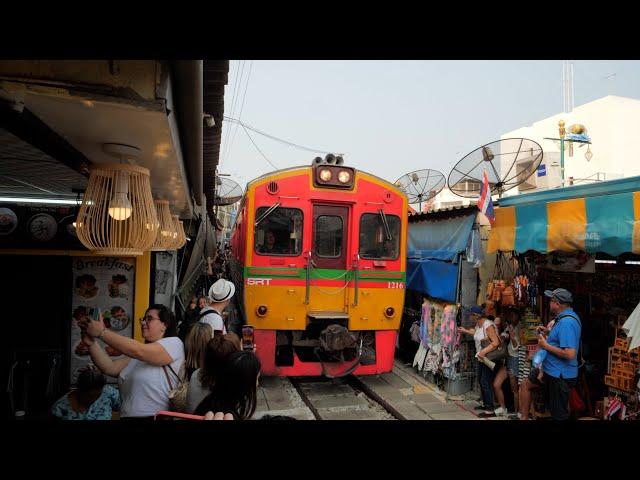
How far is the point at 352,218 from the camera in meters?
6.62

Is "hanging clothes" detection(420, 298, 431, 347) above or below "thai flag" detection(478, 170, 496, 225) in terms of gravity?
below

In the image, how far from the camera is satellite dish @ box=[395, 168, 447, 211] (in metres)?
10.2

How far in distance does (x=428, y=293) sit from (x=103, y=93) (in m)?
6.52

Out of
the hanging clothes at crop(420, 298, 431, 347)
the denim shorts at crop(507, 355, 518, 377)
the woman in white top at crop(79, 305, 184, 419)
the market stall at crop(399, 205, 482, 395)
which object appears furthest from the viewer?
the hanging clothes at crop(420, 298, 431, 347)

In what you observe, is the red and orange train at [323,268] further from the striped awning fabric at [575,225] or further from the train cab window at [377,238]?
the striped awning fabric at [575,225]

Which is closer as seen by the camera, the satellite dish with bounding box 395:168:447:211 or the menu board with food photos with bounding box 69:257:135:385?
the menu board with food photos with bounding box 69:257:135:385

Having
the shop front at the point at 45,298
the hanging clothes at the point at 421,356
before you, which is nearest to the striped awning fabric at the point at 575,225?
the hanging clothes at the point at 421,356

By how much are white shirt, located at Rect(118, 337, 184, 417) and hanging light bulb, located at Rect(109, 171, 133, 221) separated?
938mm

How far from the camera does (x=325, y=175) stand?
6523mm

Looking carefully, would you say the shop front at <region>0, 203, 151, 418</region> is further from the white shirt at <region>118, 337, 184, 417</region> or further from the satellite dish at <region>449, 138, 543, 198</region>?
the satellite dish at <region>449, 138, 543, 198</region>

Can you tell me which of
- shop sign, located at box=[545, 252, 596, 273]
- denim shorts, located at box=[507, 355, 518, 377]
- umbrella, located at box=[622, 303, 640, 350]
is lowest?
denim shorts, located at box=[507, 355, 518, 377]

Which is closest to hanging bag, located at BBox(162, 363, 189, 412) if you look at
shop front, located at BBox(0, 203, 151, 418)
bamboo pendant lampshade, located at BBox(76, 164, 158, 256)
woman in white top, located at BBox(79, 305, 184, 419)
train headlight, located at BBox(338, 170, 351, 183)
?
woman in white top, located at BBox(79, 305, 184, 419)
